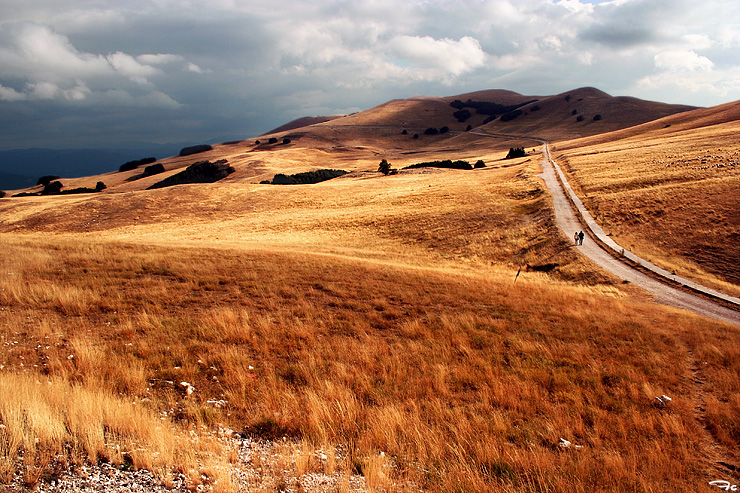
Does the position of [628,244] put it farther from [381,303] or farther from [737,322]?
[381,303]

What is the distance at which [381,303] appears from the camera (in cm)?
1222

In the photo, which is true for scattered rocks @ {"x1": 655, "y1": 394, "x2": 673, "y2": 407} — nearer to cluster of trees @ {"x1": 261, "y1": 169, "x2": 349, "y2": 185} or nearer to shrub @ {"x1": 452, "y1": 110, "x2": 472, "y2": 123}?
cluster of trees @ {"x1": 261, "y1": 169, "x2": 349, "y2": 185}

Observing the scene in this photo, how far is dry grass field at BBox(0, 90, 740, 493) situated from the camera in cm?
446

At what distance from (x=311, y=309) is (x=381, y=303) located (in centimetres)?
246

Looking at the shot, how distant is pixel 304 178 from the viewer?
68812 mm

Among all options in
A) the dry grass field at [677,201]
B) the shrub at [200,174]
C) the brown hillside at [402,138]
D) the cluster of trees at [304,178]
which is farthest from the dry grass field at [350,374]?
the brown hillside at [402,138]

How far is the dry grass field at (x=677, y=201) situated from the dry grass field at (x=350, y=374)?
26.3ft

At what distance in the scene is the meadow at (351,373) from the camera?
14.7 feet

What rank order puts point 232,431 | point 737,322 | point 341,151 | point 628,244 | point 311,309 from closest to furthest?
point 232,431 < point 311,309 < point 737,322 < point 628,244 < point 341,151

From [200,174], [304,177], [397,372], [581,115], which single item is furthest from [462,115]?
[397,372]

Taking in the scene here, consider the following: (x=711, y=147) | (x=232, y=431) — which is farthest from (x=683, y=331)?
(x=711, y=147)

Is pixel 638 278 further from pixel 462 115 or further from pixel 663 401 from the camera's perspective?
pixel 462 115

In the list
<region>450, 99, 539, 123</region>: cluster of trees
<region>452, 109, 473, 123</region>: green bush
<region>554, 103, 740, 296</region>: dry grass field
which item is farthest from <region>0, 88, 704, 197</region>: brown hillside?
<region>554, 103, 740, 296</region>: dry grass field

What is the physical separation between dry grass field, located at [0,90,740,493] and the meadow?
4 cm
